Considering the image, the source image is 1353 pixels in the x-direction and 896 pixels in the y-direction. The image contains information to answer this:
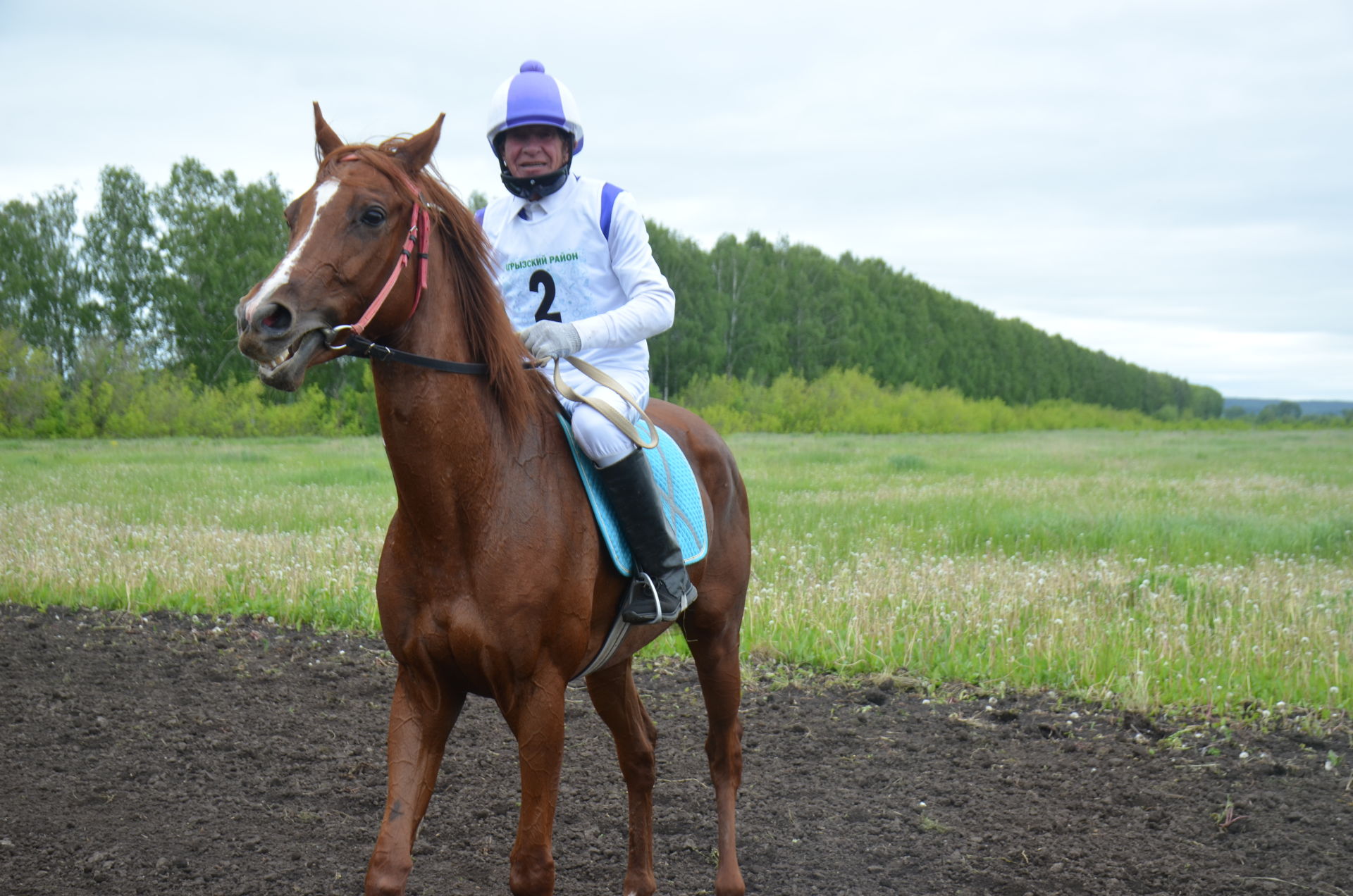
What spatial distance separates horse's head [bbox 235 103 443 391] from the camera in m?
2.66

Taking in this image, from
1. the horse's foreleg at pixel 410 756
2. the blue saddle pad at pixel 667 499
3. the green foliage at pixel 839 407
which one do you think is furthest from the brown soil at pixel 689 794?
the green foliage at pixel 839 407

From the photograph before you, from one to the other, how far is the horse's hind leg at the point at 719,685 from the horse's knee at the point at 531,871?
1427 mm

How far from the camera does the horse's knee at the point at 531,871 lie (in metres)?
3.14

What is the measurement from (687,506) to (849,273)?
56.0m

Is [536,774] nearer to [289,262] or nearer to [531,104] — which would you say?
[289,262]

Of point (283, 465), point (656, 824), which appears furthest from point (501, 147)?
point (283, 465)

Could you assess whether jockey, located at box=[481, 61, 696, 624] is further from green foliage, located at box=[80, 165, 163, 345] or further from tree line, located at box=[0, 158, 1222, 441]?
green foliage, located at box=[80, 165, 163, 345]

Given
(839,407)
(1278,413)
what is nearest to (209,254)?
(839,407)

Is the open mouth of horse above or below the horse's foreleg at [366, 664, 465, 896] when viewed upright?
above

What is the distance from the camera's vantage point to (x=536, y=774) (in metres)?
3.22

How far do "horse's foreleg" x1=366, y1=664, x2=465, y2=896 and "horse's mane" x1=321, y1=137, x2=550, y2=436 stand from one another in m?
0.93

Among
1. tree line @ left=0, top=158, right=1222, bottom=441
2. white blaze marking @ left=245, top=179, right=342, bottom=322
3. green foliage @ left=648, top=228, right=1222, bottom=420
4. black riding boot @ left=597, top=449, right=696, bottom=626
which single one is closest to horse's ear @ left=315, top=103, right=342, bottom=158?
white blaze marking @ left=245, top=179, right=342, bottom=322

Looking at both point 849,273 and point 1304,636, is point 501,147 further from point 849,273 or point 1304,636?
point 849,273

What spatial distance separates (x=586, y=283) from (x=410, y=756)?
1920mm
